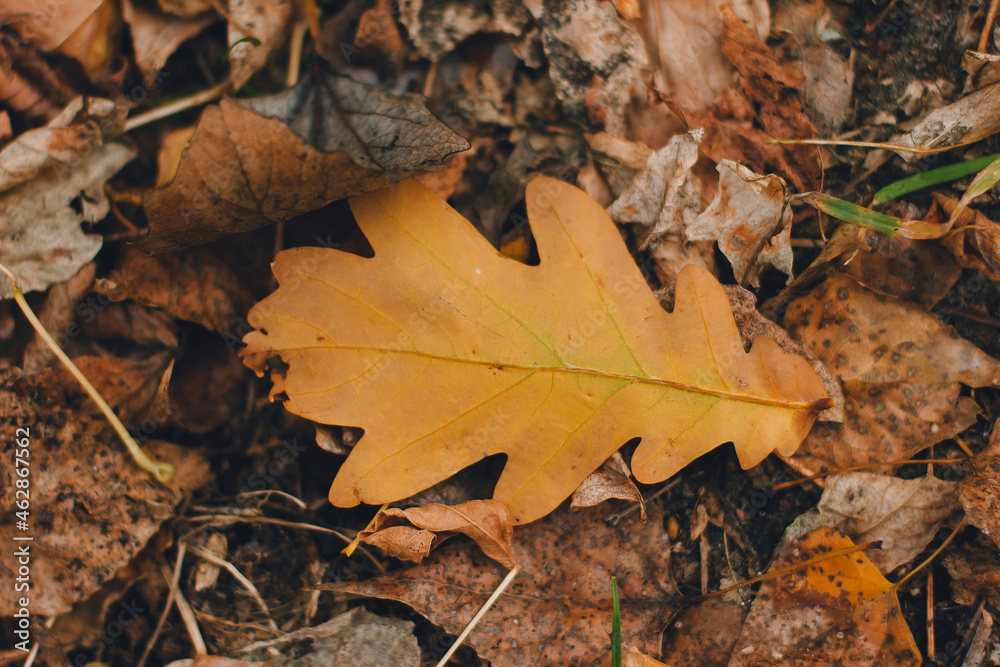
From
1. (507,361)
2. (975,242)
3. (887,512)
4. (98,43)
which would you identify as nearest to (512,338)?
(507,361)

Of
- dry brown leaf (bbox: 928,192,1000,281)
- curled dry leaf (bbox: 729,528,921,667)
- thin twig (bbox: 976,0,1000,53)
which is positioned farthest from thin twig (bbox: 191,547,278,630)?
thin twig (bbox: 976,0,1000,53)

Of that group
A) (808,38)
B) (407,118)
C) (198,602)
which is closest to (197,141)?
(407,118)

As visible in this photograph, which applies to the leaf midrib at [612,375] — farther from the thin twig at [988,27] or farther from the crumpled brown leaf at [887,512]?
the thin twig at [988,27]

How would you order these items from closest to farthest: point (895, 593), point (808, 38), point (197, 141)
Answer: point (197, 141)
point (895, 593)
point (808, 38)

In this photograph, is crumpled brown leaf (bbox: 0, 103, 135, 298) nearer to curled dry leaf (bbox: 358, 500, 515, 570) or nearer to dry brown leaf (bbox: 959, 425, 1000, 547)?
curled dry leaf (bbox: 358, 500, 515, 570)

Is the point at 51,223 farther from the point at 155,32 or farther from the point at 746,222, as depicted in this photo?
the point at 746,222

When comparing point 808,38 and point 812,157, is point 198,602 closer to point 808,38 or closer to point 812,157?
point 812,157

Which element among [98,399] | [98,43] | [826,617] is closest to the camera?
[826,617]
